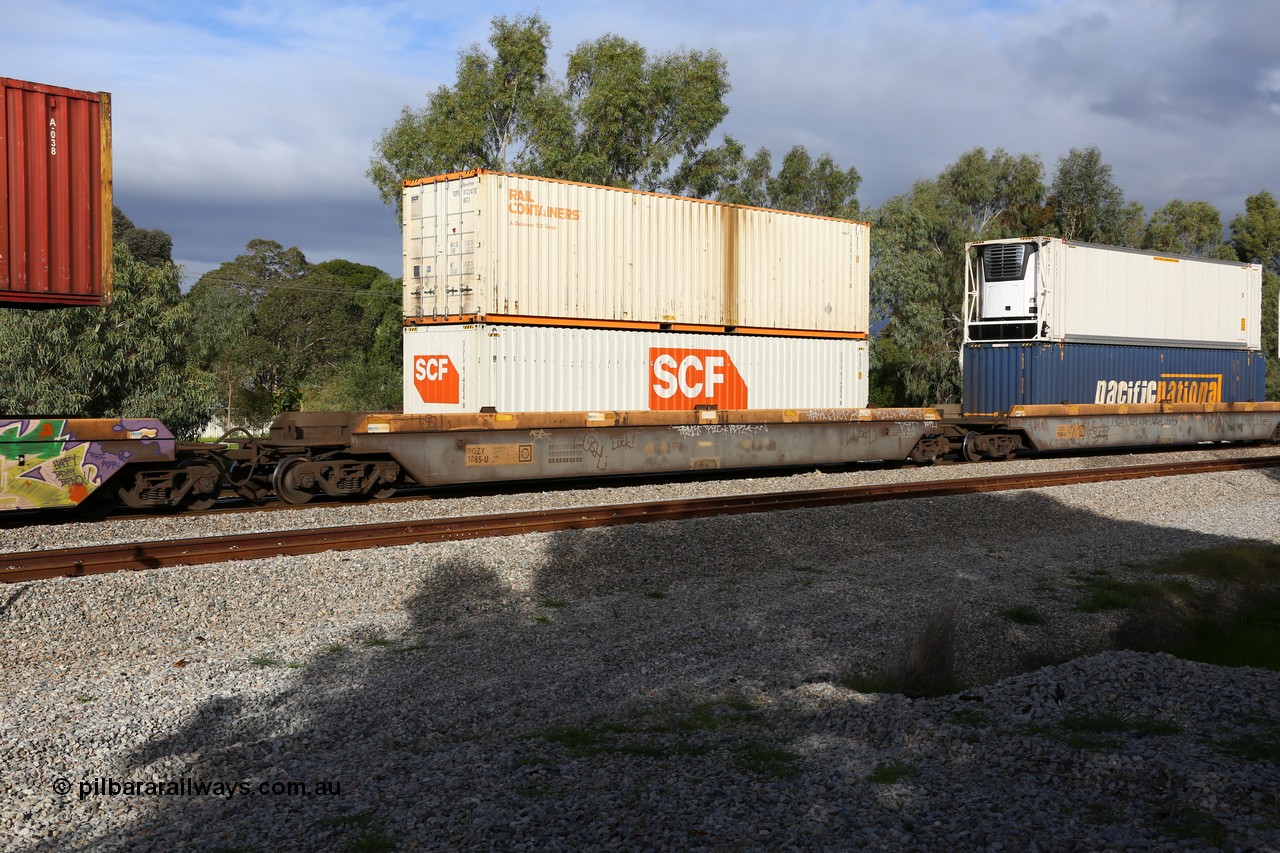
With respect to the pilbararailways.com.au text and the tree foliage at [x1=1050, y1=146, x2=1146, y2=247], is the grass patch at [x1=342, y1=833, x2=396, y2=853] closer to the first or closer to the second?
the pilbararailways.com.au text

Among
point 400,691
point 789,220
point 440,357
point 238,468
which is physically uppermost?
point 789,220

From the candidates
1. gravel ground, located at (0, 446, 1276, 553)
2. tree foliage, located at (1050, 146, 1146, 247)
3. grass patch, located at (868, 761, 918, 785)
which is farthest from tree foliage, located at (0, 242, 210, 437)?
tree foliage, located at (1050, 146, 1146, 247)

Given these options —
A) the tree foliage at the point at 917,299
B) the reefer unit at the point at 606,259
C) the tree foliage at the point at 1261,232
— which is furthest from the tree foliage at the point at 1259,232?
the reefer unit at the point at 606,259

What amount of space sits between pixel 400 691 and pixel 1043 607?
5.58 meters

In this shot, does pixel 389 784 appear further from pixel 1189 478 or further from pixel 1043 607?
pixel 1189 478

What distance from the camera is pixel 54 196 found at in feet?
38.1

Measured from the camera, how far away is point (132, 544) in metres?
10.1

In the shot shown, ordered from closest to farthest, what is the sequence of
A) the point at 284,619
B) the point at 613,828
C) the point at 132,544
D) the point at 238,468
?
the point at 613,828 → the point at 284,619 → the point at 132,544 → the point at 238,468

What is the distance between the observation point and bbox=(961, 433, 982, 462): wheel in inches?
854

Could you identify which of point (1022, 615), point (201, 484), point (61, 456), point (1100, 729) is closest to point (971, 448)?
point (1022, 615)

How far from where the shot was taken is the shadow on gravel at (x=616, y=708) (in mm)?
4309

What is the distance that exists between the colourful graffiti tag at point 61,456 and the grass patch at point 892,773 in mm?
10293

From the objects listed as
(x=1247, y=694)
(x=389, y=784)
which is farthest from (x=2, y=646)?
(x=1247, y=694)

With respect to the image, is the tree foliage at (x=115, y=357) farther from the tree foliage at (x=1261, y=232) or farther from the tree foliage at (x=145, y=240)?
the tree foliage at (x=1261, y=232)
